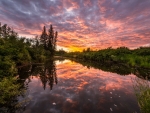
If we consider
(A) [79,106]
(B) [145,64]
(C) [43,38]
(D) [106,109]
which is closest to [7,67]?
(A) [79,106]

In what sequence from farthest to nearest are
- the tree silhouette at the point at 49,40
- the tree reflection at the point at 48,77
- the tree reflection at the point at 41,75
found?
the tree silhouette at the point at 49,40 → the tree reflection at the point at 41,75 → the tree reflection at the point at 48,77

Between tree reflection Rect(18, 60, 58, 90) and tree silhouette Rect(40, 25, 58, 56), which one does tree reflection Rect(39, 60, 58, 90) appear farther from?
tree silhouette Rect(40, 25, 58, 56)

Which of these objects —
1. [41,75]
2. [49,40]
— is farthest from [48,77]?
[49,40]

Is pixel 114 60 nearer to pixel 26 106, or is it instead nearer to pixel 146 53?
pixel 146 53

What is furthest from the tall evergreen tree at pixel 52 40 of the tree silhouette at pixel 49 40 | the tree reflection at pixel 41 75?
the tree reflection at pixel 41 75

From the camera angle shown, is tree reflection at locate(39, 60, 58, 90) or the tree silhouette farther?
the tree silhouette

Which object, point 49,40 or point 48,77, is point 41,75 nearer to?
point 48,77

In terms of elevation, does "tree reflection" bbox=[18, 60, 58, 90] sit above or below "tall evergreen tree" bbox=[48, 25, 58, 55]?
below

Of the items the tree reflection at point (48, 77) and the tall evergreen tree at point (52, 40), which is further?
the tall evergreen tree at point (52, 40)

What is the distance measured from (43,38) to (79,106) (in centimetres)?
5364

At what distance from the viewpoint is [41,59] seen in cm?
2606

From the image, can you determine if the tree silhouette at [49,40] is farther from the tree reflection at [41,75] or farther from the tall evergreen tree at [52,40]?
the tree reflection at [41,75]

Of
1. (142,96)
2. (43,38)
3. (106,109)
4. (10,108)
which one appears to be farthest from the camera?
(43,38)

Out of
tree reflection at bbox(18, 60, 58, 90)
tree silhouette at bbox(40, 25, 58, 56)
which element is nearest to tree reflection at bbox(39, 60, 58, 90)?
tree reflection at bbox(18, 60, 58, 90)
